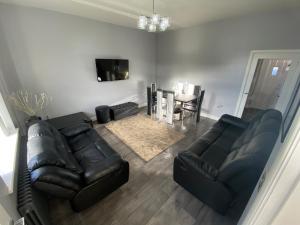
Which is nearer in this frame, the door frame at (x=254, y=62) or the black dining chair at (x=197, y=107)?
the door frame at (x=254, y=62)

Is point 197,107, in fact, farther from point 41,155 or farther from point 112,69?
point 41,155

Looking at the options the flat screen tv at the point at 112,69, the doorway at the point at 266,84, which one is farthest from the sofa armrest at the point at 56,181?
the doorway at the point at 266,84

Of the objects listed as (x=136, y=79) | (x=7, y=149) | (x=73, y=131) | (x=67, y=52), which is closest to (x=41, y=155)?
(x=7, y=149)

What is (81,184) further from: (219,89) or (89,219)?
(219,89)

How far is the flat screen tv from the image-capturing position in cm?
376

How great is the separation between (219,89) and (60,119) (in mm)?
4253

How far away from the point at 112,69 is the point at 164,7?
A: 6.92 ft

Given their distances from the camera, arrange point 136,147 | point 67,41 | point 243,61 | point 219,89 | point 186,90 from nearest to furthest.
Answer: point 136,147 < point 67,41 < point 243,61 < point 219,89 < point 186,90

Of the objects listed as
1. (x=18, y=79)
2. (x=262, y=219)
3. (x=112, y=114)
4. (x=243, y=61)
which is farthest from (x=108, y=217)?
(x=243, y=61)

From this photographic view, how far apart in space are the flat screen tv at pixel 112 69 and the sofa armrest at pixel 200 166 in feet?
10.4

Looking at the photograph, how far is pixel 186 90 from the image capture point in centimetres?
429

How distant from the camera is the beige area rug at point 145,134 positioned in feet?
9.23

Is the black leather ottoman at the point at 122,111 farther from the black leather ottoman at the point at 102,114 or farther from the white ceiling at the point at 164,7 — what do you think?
the white ceiling at the point at 164,7

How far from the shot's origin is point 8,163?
136 cm
